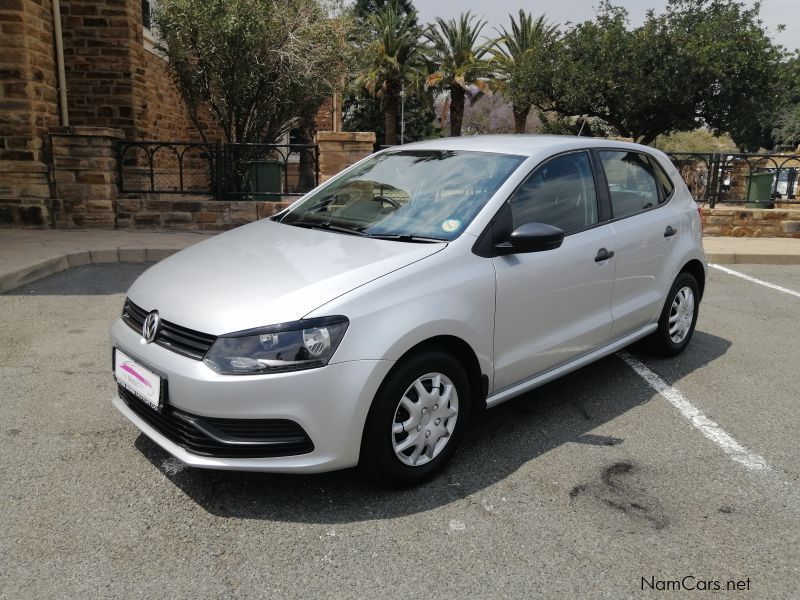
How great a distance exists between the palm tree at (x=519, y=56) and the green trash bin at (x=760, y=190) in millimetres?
22366

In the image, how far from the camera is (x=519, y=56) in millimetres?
37875

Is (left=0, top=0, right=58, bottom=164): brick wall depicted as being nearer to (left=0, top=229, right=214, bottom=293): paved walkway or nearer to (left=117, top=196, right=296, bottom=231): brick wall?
(left=0, top=229, right=214, bottom=293): paved walkway

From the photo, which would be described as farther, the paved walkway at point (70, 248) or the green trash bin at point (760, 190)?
the green trash bin at point (760, 190)

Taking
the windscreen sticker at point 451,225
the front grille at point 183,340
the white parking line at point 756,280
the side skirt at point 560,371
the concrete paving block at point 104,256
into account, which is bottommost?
the white parking line at point 756,280

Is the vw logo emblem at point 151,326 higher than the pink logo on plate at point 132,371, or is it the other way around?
the vw logo emblem at point 151,326

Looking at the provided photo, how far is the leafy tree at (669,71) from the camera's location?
2911cm

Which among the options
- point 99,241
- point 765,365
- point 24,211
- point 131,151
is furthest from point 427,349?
point 131,151

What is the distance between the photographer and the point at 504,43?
127 feet

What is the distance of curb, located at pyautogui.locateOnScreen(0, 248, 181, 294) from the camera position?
708 cm

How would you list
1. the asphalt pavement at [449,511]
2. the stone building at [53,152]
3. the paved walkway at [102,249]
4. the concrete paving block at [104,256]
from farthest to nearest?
the stone building at [53,152] → the concrete paving block at [104,256] → the paved walkway at [102,249] → the asphalt pavement at [449,511]

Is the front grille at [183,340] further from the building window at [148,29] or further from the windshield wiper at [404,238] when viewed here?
the building window at [148,29]

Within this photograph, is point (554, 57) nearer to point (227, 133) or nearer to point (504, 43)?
point (504, 43)

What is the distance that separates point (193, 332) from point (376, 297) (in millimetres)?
806

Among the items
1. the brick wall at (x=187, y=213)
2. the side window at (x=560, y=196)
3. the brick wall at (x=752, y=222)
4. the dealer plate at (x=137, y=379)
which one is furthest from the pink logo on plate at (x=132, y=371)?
the brick wall at (x=752, y=222)
